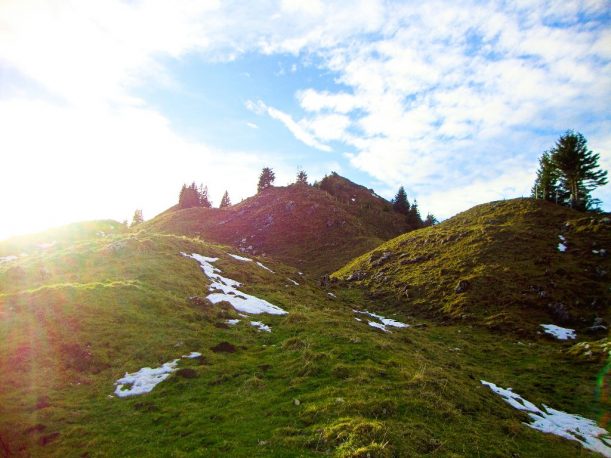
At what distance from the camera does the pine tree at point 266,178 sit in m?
149

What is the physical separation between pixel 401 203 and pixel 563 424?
124816 millimetres

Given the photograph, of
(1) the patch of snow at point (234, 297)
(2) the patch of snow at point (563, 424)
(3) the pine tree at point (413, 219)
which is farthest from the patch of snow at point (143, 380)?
(3) the pine tree at point (413, 219)

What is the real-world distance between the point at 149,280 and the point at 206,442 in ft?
72.0

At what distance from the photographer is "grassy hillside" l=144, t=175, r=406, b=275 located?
9469 cm

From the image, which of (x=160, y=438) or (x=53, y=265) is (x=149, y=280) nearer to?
(x=53, y=265)

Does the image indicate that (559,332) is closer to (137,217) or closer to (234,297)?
(234,297)

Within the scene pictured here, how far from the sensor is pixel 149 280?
33375mm

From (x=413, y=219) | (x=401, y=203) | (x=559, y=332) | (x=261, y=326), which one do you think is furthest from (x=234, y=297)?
(x=401, y=203)

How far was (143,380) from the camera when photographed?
20.0 meters

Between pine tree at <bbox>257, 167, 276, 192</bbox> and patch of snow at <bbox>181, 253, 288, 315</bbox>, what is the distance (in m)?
109

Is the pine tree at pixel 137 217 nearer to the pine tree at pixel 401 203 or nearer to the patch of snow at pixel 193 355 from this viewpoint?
the pine tree at pixel 401 203

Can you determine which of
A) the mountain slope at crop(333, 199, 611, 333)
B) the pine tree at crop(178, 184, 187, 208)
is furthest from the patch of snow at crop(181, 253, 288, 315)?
the pine tree at crop(178, 184, 187, 208)

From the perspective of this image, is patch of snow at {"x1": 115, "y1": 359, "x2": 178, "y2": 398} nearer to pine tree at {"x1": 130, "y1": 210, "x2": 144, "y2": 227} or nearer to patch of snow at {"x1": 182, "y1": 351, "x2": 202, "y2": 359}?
patch of snow at {"x1": 182, "y1": 351, "x2": 202, "y2": 359}

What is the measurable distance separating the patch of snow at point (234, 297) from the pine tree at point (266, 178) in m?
109
